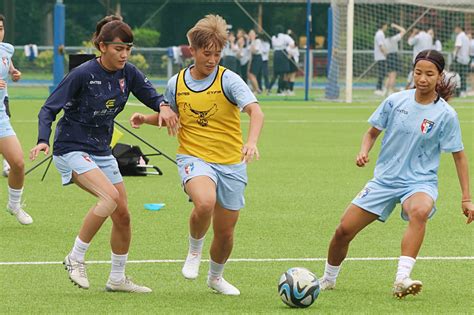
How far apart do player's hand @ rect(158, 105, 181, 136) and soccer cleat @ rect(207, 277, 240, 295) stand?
1.02 meters

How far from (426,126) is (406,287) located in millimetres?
1101

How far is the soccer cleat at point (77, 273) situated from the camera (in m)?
7.93

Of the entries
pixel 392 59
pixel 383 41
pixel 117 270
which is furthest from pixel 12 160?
pixel 392 59

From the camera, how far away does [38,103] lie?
99.2 ft

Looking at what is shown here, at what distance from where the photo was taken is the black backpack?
15211mm

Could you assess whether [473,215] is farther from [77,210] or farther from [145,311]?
[77,210]

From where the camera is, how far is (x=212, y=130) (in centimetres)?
796

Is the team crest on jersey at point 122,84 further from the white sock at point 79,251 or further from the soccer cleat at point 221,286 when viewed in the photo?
the soccer cleat at point 221,286

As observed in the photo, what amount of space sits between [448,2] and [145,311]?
84.8ft

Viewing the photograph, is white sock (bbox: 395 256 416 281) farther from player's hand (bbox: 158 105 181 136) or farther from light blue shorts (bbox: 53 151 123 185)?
light blue shorts (bbox: 53 151 123 185)

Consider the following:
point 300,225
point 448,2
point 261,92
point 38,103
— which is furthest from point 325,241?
point 261,92

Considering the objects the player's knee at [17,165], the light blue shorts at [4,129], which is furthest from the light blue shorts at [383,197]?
the light blue shorts at [4,129]

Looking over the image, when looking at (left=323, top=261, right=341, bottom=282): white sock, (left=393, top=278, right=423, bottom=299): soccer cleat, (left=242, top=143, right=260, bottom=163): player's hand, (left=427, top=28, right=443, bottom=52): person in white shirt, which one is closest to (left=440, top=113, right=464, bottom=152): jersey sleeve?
(left=393, top=278, right=423, bottom=299): soccer cleat

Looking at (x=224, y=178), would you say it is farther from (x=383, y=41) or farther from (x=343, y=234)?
(x=383, y=41)
